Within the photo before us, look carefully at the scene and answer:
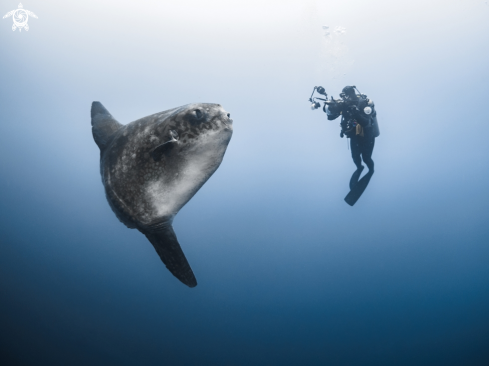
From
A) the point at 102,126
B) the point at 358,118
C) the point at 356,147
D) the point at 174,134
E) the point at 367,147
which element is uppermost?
the point at 358,118

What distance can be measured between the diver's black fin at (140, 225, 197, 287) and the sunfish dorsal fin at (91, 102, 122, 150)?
36.8 inches

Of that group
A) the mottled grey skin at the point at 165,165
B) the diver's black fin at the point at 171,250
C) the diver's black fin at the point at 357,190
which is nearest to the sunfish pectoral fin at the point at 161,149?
the mottled grey skin at the point at 165,165

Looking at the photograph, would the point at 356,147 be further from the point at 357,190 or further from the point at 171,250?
the point at 171,250

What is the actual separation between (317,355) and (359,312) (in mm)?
17850

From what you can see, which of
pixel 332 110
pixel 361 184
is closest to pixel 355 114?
pixel 332 110

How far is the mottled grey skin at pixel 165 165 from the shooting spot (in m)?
1.34

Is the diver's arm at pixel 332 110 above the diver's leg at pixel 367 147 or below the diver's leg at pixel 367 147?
above

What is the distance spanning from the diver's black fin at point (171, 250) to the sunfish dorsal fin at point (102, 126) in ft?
3.07

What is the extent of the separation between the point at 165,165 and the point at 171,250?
0.59m

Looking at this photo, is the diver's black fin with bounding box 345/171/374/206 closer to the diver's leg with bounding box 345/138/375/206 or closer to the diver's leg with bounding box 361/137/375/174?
the diver's leg with bounding box 345/138/375/206

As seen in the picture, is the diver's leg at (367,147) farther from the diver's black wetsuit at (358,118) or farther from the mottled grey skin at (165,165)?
the mottled grey skin at (165,165)

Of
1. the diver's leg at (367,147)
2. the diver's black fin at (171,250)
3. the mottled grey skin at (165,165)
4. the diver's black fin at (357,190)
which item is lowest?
the diver's black fin at (171,250)

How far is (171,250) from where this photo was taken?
1.54 metres

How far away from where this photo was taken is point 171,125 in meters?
1.35
